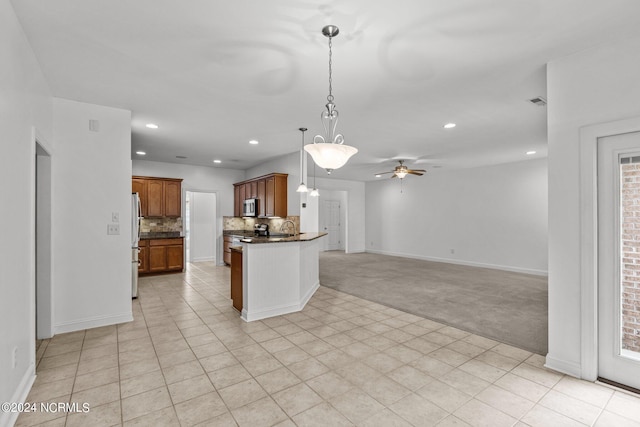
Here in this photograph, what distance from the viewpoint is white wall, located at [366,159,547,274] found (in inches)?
281

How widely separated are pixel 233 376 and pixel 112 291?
2.23 metres

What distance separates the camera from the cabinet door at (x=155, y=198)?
696cm

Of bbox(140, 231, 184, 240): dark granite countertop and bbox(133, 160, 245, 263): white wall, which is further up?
bbox(133, 160, 245, 263): white wall

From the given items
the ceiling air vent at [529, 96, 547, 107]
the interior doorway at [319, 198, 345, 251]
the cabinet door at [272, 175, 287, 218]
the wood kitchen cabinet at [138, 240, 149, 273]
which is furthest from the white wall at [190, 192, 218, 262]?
the ceiling air vent at [529, 96, 547, 107]

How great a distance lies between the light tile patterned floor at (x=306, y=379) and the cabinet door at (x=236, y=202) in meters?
4.79

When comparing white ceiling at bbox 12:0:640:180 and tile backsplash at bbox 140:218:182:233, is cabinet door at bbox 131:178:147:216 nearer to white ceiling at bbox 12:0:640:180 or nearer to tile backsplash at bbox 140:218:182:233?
tile backsplash at bbox 140:218:182:233

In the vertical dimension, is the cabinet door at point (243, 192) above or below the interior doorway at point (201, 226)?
above

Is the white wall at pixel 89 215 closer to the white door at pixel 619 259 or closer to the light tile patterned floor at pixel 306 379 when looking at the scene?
the light tile patterned floor at pixel 306 379

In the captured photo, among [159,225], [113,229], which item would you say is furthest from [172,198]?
[113,229]

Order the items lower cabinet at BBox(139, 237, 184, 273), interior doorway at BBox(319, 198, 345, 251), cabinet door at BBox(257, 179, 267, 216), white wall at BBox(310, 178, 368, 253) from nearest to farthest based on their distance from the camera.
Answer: lower cabinet at BBox(139, 237, 184, 273)
cabinet door at BBox(257, 179, 267, 216)
white wall at BBox(310, 178, 368, 253)
interior doorway at BBox(319, 198, 345, 251)

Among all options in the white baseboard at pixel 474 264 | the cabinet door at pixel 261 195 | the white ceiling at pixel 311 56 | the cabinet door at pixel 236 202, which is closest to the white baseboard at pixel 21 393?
the white ceiling at pixel 311 56

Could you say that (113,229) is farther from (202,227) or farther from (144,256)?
(202,227)

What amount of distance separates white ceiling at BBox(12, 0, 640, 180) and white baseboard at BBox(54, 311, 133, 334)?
8.39 ft

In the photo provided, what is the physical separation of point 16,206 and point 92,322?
202cm
